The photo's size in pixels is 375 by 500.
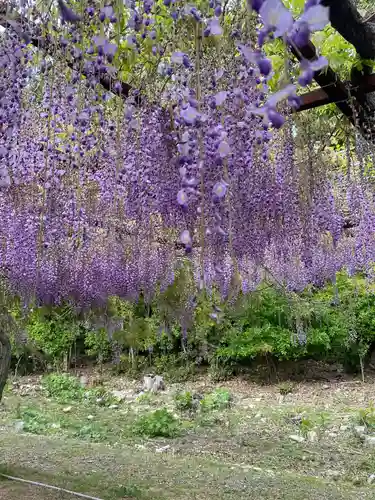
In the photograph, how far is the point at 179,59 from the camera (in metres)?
1.77

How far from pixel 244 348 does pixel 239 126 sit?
6.41m

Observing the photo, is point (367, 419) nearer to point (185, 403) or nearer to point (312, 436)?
point (312, 436)

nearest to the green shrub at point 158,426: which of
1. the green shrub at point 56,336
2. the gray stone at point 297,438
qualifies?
the gray stone at point 297,438

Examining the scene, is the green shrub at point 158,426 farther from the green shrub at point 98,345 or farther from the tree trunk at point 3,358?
the green shrub at point 98,345

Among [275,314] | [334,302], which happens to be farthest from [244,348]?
[334,302]

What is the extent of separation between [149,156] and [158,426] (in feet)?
10.8

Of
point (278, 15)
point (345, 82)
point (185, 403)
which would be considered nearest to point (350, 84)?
point (345, 82)

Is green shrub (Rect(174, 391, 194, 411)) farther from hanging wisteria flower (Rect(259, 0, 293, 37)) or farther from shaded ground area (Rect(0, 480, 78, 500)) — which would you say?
hanging wisteria flower (Rect(259, 0, 293, 37))

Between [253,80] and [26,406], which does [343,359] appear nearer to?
[26,406]

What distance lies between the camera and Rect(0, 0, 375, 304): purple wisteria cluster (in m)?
1.69

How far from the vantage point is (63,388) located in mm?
8055

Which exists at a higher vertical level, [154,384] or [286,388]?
[154,384]

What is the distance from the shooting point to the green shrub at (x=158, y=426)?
18.6 feet

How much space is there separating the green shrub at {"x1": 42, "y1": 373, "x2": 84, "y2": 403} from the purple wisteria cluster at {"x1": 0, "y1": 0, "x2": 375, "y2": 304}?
1574 mm
